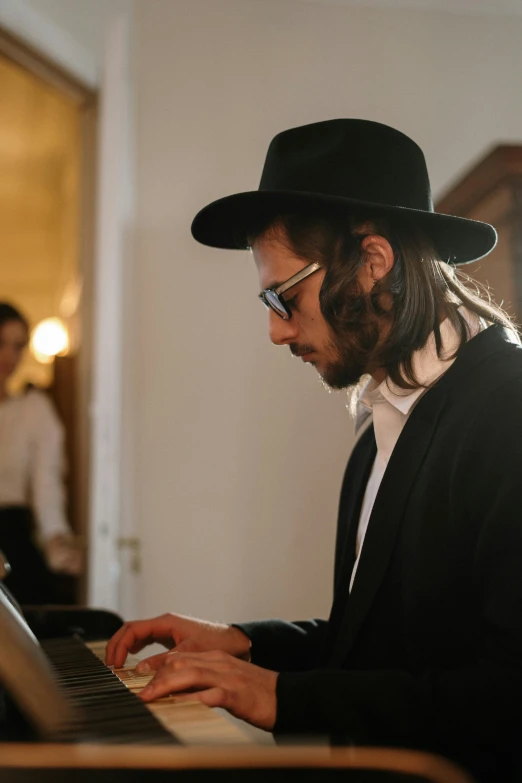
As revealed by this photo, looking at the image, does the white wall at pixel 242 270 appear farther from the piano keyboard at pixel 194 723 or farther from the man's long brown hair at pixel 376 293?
the piano keyboard at pixel 194 723

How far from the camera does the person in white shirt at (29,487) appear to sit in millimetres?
3115

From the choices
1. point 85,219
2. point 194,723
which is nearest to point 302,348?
point 194,723

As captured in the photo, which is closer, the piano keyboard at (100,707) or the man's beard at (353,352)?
the piano keyboard at (100,707)

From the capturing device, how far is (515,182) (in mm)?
2195

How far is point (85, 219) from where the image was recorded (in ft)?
9.23

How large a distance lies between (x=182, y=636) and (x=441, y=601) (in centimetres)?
48

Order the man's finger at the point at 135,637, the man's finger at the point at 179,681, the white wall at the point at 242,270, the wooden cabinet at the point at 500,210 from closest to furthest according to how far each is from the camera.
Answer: the man's finger at the point at 179,681, the man's finger at the point at 135,637, the wooden cabinet at the point at 500,210, the white wall at the point at 242,270

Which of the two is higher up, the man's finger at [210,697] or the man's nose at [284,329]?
the man's nose at [284,329]

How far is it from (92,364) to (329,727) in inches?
75.7

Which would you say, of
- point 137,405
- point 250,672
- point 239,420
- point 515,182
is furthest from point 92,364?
point 250,672

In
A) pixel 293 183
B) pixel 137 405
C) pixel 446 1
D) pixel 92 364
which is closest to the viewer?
pixel 293 183

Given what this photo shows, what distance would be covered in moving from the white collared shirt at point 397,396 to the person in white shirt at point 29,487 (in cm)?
185

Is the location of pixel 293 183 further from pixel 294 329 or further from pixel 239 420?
pixel 239 420

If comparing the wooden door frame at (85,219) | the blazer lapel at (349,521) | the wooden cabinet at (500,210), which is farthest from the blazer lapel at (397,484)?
the wooden door frame at (85,219)
